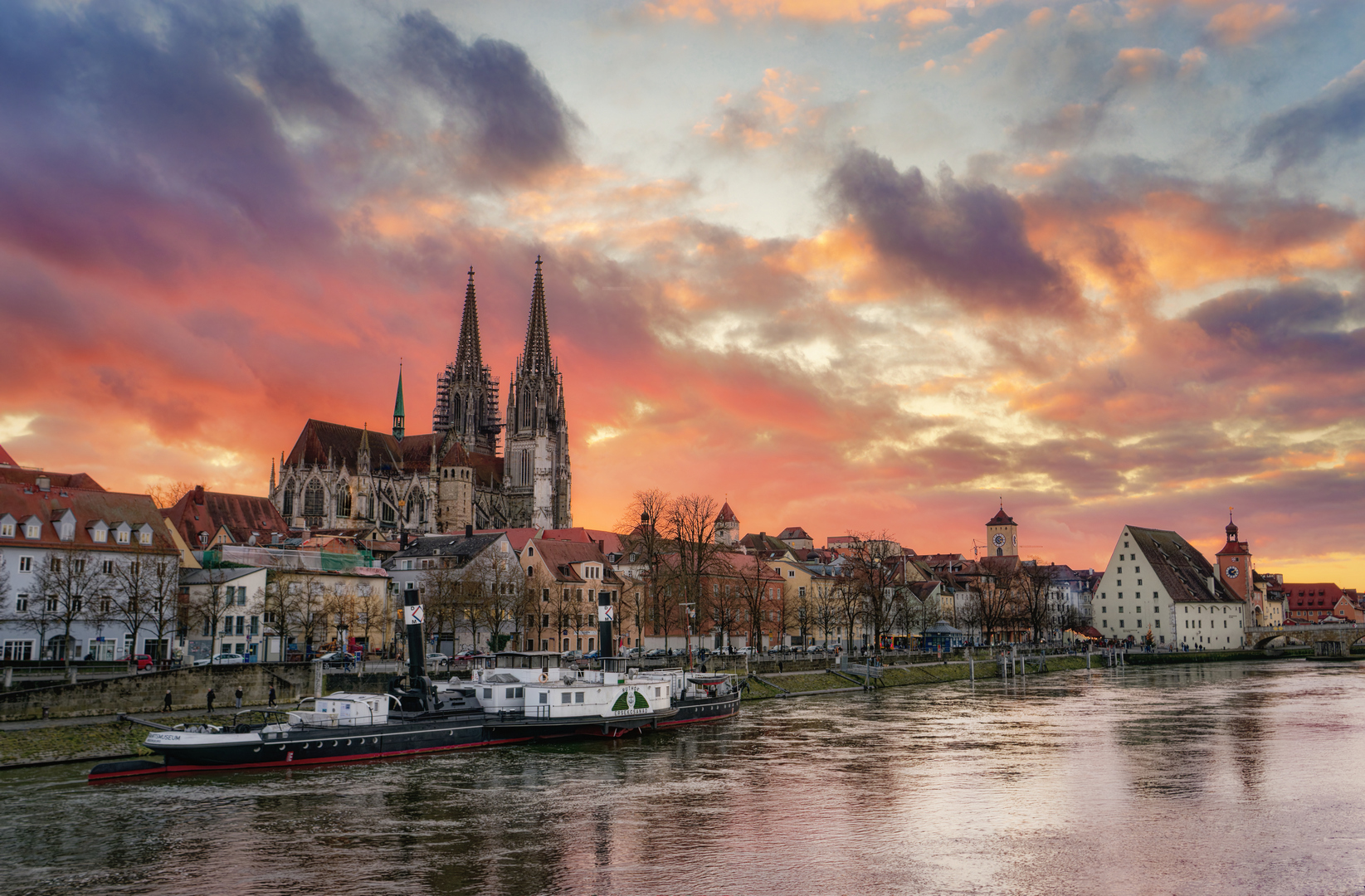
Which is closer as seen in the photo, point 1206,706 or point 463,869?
point 463,869

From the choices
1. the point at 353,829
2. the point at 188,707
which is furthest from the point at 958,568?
the point at 353,829

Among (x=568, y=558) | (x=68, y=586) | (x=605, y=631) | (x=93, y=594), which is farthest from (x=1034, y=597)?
(x=68, y=586)

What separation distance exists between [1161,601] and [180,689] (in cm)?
13607

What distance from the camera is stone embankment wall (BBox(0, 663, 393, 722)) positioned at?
47.2 meters

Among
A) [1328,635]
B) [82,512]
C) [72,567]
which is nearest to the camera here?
[72,567]

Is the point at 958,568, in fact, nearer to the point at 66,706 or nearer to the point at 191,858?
the point at 66,706

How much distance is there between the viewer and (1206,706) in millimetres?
73500

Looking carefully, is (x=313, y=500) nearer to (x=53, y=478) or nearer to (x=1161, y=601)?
(x=53, y=478)

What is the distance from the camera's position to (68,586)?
63.0 meters

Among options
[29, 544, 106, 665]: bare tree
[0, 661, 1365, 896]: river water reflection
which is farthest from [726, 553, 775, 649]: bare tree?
[29, 544, 106, 665]: bare tree

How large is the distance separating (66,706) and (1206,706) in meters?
67.6

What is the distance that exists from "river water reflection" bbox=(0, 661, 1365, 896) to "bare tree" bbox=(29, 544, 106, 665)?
84.1 ft

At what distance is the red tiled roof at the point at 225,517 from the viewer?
4188 inches

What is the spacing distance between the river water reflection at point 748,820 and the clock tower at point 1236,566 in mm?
131175
